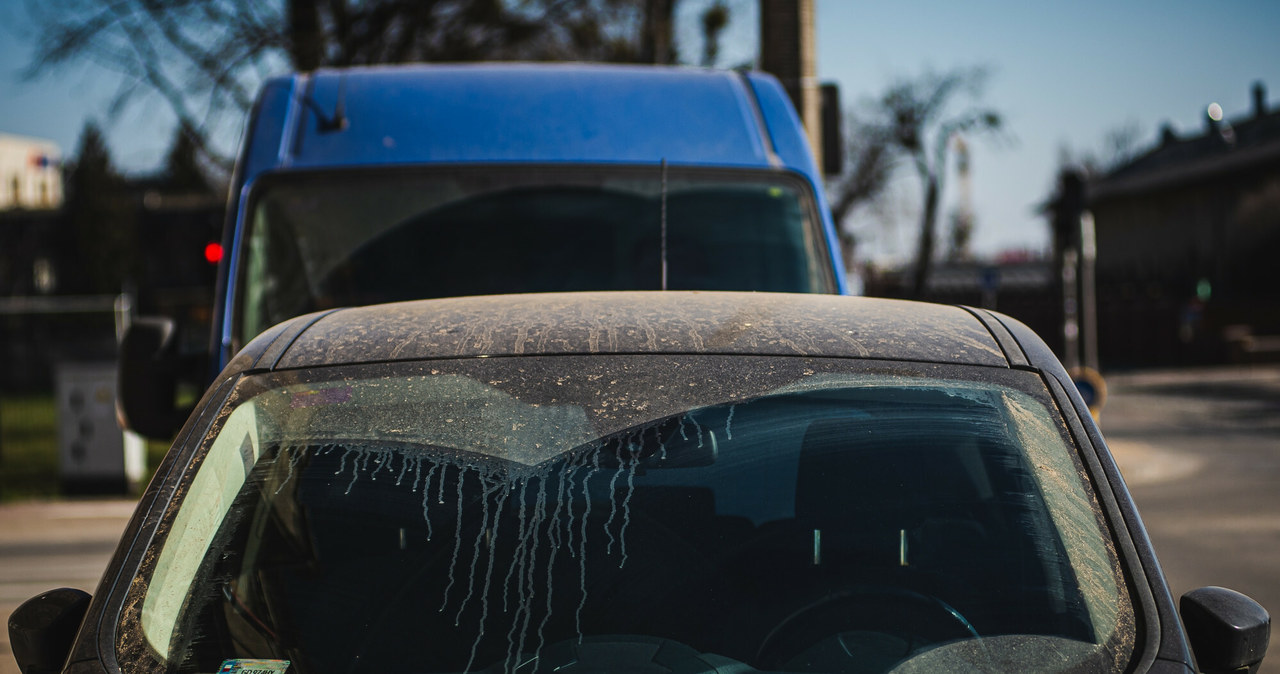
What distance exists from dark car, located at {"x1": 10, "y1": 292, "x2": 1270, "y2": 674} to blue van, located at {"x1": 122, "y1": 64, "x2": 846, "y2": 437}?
196 centimetres

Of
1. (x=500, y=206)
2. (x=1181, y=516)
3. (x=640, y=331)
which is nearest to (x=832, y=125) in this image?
(x=500, y=206)

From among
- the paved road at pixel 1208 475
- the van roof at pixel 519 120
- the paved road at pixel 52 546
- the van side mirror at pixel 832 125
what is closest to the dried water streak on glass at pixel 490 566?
the van roof at pixel 519 120

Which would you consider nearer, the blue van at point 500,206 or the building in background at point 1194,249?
the blue van at point 500,206

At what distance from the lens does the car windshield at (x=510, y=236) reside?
13.5 feet

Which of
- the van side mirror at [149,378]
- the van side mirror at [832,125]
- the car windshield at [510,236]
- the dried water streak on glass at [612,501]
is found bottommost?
the van side mirror at [149,378]

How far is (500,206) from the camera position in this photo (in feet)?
14.0

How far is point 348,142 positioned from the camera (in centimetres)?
439

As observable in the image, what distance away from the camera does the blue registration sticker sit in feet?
5.81

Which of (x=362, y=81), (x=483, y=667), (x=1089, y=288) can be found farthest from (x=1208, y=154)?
(x=483, y=667)

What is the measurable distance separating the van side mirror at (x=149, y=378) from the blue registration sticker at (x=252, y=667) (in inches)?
96.0

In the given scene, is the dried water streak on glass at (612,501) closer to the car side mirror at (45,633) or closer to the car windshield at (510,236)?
the car side mirror at (45,633)

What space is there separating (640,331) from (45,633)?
3.54ft

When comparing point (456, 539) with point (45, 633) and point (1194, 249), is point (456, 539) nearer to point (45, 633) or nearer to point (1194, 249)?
point (45, 633)

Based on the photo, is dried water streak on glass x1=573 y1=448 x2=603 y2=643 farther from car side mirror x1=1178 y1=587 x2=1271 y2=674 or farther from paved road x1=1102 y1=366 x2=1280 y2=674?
paved road x1=1102 y1=366 x2=1280 y2=674
